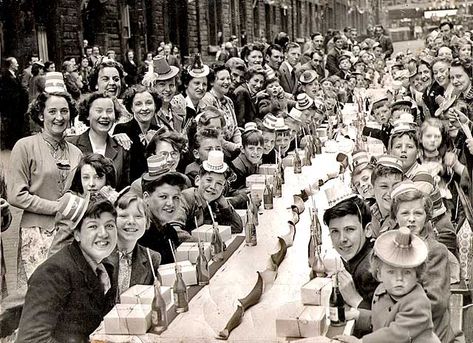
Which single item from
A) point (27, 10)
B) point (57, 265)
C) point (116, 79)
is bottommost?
point (57, 265)

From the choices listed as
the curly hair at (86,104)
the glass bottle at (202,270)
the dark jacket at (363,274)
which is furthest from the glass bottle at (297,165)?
the dark jacket at (363,274)

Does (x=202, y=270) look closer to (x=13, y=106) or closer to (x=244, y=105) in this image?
(x=244, y=105)

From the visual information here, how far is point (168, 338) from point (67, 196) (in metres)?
0.62

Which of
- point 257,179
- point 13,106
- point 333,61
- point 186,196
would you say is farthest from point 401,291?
point 333,61

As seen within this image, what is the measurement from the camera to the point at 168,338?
2451 mm

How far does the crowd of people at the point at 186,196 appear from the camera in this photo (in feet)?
7.96

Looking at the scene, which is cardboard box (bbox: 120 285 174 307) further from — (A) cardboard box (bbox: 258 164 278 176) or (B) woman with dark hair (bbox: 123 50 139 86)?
(B) woman with dark hair (bbox: 123 50 139 86)

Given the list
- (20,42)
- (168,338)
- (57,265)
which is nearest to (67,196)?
(57,265)

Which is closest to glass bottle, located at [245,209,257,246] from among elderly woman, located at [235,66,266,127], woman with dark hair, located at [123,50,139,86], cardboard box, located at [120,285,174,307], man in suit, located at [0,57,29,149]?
cardboard box, located at [120,285,174,307]

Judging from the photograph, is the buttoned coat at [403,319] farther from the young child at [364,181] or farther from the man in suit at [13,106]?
the man in suit at [13,106]

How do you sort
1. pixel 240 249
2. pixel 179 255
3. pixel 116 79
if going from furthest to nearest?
pixel 116 79 < pixel 240 249 < pixel 179 255

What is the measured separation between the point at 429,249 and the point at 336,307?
0.37 m

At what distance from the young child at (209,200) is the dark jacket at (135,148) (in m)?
0.57

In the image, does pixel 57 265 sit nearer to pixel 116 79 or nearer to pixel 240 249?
pixel 240 249
